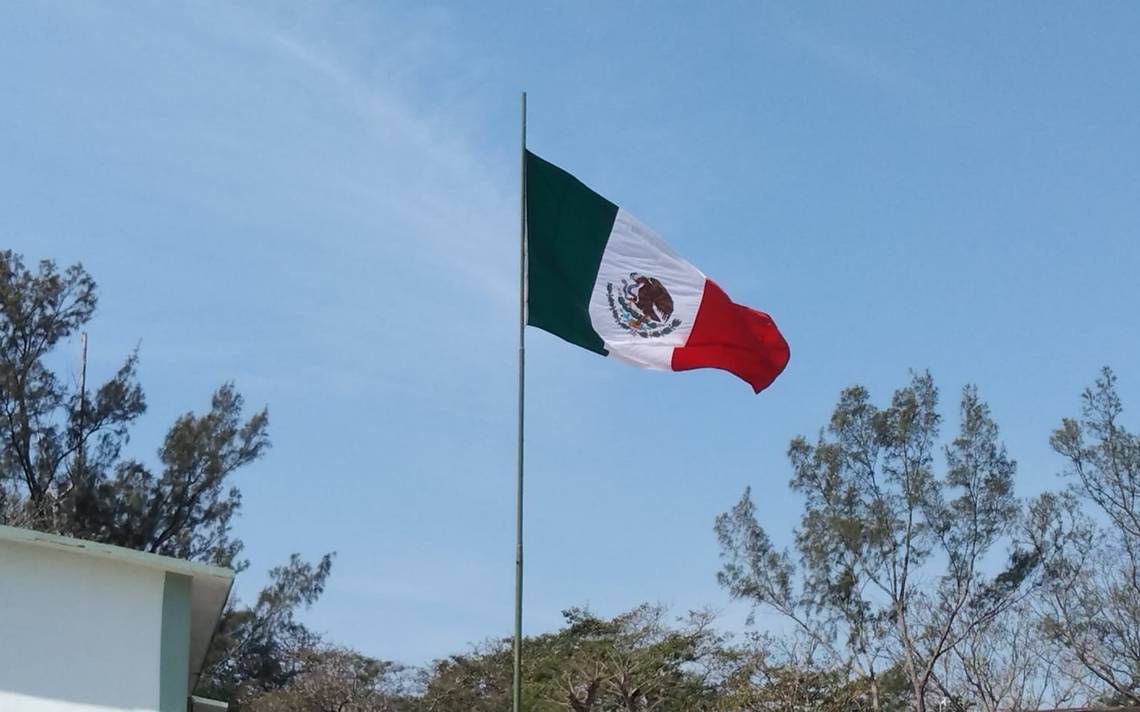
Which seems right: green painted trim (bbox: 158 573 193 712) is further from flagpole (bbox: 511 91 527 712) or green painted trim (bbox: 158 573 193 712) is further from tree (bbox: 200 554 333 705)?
tree (bbox: 200 554 333 705)

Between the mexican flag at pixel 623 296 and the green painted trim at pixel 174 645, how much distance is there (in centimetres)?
358

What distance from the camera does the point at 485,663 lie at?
118 ft

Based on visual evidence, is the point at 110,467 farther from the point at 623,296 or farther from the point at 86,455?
the point at 623,296

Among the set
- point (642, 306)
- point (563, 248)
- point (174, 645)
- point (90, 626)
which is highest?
point (563, 248)

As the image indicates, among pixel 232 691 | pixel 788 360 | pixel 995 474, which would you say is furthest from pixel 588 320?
pixel 995 474

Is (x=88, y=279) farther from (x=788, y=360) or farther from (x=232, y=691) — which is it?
(x=788, y=360)

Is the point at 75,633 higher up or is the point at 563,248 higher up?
the point at 563,248

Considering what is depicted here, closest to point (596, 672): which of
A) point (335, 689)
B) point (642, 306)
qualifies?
point (335, 689)

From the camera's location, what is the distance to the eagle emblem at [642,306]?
36.3 feet

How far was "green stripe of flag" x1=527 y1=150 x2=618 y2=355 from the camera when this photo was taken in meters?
10.6

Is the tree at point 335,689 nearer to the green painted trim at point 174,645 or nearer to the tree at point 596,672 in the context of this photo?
the tree at point 596,672

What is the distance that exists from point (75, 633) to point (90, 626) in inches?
4.8

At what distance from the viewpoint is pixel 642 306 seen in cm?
1122

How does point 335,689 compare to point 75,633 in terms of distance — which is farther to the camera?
point 335,689
